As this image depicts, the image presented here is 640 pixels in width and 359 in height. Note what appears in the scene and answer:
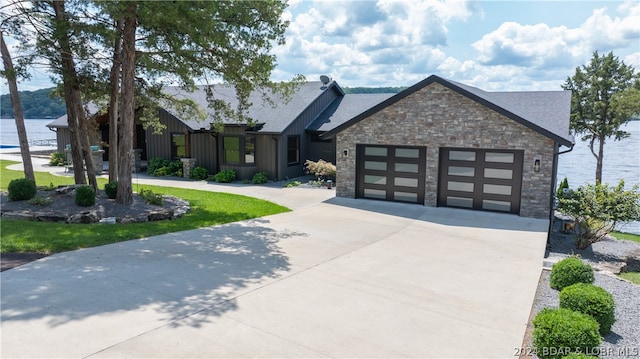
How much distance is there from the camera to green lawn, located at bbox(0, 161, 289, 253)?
934 cm

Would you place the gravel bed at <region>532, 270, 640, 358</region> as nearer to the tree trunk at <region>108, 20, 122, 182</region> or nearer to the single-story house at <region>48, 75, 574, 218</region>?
the single-story house at <region>48, 75, 574, 218</region>

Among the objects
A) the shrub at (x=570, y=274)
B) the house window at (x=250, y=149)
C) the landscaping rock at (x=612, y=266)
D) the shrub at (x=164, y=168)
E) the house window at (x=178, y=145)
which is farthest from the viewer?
the house window at (x=178, y=145)

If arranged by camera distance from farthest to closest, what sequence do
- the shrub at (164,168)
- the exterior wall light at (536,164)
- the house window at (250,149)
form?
the shrub at (164,168) < the house window at (250,149) < the exterior wall light at (536,164)

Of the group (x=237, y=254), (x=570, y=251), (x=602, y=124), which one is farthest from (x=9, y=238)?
(x=602, y=124)

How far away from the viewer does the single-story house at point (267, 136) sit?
850 inches

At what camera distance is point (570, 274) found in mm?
7727

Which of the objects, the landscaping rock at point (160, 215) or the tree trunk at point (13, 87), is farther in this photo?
the tree trunk at point (13, 87)

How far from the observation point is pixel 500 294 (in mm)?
7547

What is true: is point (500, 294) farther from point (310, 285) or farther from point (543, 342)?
point (310, 285)

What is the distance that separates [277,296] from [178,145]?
19323 millimetres

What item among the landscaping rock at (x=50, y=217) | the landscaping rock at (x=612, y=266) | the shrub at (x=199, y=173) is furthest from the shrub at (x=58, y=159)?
the landscaping rock at (x=612, y=266)

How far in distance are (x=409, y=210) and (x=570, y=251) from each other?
15.8 ft

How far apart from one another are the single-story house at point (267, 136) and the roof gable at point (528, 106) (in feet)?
18.3

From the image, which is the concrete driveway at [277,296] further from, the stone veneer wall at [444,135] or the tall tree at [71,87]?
the tall tree at [71,87]
